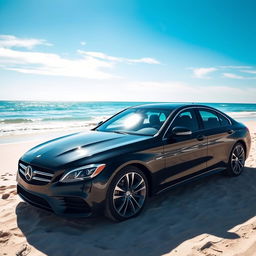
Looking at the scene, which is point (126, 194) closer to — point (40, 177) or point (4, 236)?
point (40, 177)

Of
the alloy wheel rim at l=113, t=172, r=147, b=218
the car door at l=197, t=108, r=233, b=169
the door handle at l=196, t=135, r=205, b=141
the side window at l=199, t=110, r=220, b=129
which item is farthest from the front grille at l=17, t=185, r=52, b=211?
the side window at l=199, t=110, r=220, b=129

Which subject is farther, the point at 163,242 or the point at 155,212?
the point at 155,212

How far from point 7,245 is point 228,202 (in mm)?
3284

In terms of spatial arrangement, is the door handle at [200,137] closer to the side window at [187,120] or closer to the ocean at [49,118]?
the side window at [187,120]

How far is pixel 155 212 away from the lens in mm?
4090

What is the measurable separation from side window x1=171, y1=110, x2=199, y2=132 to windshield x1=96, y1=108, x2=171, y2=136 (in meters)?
0.22

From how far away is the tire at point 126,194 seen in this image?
3.57 m

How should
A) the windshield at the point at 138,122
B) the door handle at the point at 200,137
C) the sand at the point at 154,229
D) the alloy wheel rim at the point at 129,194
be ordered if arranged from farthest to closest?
the door handle at the point at 200,137 → the windshield at the point at 138,122 → the alloy wheel rim at the point at 129,194 → the sand at the point at 154,229

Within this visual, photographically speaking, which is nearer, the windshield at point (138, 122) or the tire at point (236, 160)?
the windshield at point (138, 122)

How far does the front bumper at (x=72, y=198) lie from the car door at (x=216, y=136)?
8.32ft

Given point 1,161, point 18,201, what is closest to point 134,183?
point 18,201

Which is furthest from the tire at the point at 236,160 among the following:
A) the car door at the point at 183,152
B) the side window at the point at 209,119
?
the car door at the point at 183,152

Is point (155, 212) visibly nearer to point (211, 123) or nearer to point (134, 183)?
point (134, 183)

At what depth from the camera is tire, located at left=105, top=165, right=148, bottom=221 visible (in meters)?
3.57
